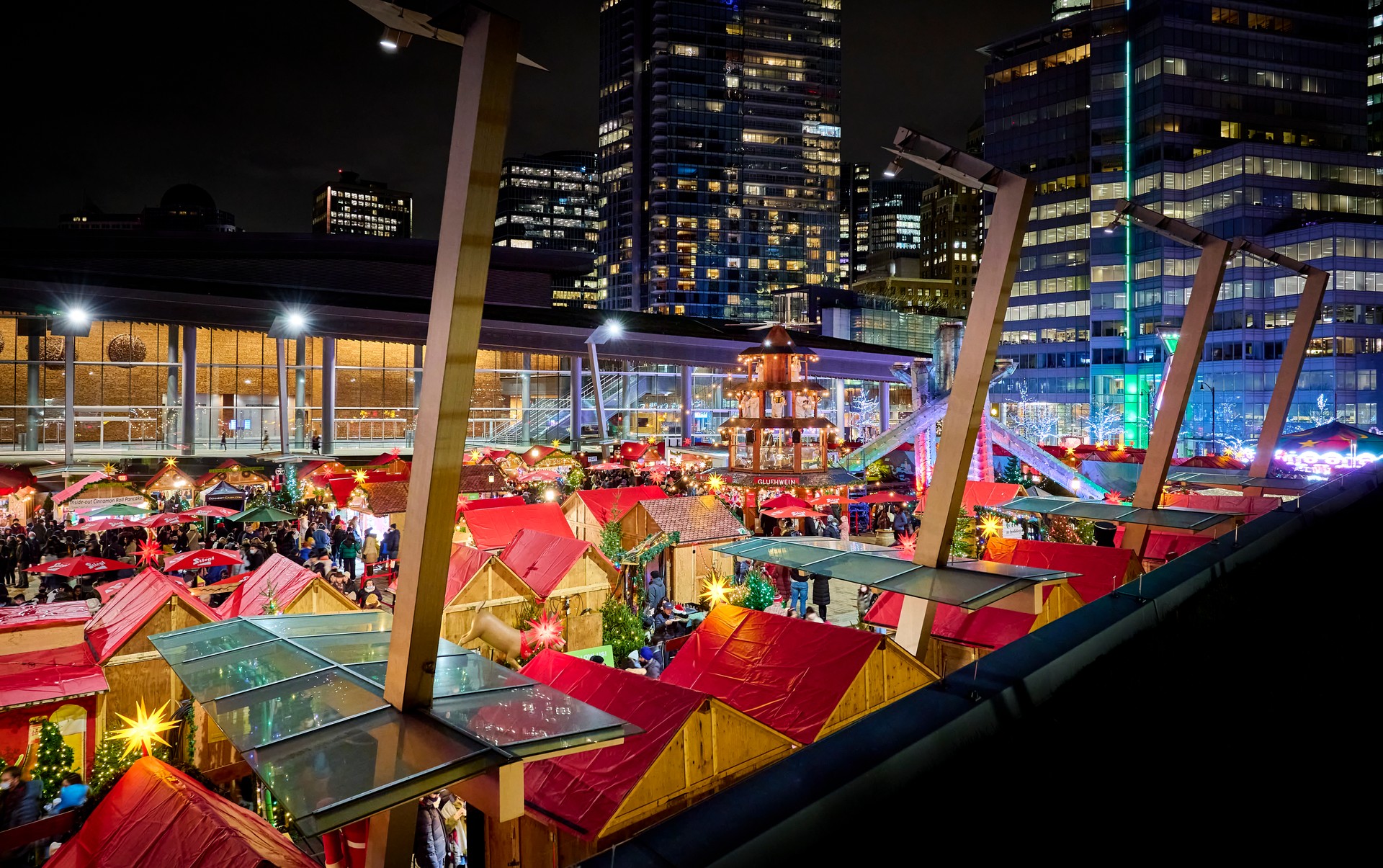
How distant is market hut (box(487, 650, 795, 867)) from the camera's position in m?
6.21

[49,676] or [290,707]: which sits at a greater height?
[290,707]

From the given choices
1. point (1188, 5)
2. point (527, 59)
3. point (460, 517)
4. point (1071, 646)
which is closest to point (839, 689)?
point (1071, 646)

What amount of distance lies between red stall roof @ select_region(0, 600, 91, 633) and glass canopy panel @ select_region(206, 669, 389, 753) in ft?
24.4

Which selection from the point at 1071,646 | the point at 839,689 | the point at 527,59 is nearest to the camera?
the point at 527,59

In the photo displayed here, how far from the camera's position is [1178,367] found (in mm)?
12648

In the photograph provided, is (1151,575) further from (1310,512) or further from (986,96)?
(986,96)

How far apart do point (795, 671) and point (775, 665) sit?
10.1 inches

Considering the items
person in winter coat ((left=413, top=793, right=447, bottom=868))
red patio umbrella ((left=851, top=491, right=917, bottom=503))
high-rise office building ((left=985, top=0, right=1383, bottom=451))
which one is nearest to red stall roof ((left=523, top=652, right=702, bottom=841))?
person in winter coat ((left=413, top=793, right=447, bottom=868))

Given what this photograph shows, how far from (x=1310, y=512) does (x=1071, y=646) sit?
24.5 feet

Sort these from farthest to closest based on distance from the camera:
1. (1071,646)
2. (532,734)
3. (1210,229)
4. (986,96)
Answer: (986,96)
(1210,229)
(1071,646)
(532,734)

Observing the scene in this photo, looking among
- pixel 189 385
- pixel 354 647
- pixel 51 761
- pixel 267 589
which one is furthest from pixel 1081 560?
pixel 189 385

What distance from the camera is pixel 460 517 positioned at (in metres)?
17.6

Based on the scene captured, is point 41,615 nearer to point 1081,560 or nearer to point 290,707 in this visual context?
point 290,707

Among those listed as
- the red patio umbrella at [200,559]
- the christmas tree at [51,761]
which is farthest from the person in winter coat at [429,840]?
the red patio umbrella at [200,559]
